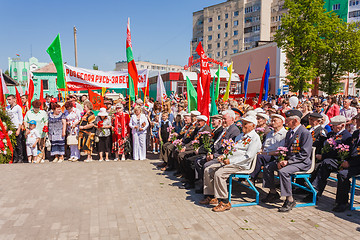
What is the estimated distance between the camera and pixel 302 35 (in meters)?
23.4

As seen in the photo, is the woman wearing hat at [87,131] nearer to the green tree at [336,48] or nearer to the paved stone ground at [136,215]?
the paved stone ground at [136,215]

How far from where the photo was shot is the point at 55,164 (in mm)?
8688

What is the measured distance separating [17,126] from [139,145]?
3.77 meters

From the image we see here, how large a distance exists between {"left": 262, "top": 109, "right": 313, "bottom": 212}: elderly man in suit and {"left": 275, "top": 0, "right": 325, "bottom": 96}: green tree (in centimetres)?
1981

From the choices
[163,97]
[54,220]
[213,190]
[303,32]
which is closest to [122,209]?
[54,220]

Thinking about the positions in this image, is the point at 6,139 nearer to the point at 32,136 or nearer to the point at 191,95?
the point at 32,136

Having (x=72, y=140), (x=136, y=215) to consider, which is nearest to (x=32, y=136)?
(x=72, y=140)

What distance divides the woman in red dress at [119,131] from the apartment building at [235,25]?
174ft

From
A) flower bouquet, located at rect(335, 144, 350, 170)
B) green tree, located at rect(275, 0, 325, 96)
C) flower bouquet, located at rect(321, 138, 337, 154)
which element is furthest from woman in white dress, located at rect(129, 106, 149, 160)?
green tree, located at rect(275, 0, 325, 96)

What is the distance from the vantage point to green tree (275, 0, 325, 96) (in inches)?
915

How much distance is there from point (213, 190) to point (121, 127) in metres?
4.71

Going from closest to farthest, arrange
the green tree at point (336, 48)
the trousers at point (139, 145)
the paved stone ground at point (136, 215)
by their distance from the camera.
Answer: the paved stone ground at point (136, 215), the trousers at point (139, 145), the green tree at point (336, 48)

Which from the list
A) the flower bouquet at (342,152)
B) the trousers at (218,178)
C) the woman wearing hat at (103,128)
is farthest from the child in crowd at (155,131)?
the flower bouquet at (342,152)

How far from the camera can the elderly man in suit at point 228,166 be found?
17.0ft
